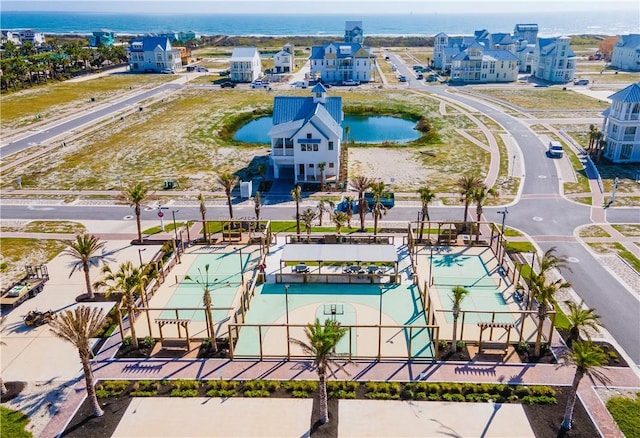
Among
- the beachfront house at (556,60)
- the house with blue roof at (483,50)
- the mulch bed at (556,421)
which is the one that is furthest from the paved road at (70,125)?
the beachfront house at (556,60)

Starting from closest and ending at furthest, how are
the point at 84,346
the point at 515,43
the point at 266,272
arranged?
the point at 84,346, the point at 266,272, the point at 515,43

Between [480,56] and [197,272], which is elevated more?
[480,56]

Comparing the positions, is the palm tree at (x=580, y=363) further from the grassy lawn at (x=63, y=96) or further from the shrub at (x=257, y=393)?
the grassy lawn at (x=63, y=96)

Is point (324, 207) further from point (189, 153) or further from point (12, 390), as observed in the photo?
point (12, 390)

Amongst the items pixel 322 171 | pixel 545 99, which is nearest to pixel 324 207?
pixel 322 171

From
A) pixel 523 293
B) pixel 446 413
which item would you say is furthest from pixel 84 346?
pixel 523 293

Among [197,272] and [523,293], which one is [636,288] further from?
[197,272]

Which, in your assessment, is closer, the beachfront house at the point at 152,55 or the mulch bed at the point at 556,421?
the mulch bed at the point at 556,421
